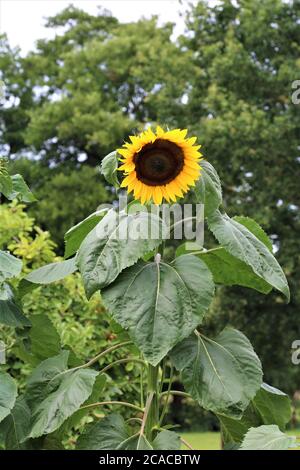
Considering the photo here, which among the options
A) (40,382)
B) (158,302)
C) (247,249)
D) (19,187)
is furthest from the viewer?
(19,187)

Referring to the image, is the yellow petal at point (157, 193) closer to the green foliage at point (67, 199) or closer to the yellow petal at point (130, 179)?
the yellow petal at point (130, 179)

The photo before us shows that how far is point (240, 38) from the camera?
12.0 metres

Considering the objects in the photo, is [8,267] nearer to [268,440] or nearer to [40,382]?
A: [40,382]

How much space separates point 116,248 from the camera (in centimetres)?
195

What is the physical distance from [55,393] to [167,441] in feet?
1.20

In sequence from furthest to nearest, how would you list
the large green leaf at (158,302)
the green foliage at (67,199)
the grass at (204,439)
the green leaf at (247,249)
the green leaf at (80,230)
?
the green foliage at (67,199) → the grass at (204,439) → the green leaf at (80,230) → the green leaf at (247,249) → the large green leaf at (158,302)

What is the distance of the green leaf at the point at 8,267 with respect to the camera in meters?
2.08

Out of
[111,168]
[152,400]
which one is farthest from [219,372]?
[111,168]

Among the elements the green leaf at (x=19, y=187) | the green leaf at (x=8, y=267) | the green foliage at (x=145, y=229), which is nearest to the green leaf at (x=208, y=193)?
the green foliage at (x=145, y=229)

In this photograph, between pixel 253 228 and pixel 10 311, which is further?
pixel 253 228

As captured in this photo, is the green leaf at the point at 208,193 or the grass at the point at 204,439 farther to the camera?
the grass at the point at 204,439

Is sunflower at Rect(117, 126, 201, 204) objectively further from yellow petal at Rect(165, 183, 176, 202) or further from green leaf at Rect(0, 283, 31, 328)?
green leaf at Rect(0, 283, 31, 328)

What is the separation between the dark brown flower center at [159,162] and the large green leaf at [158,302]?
0.82 ft
